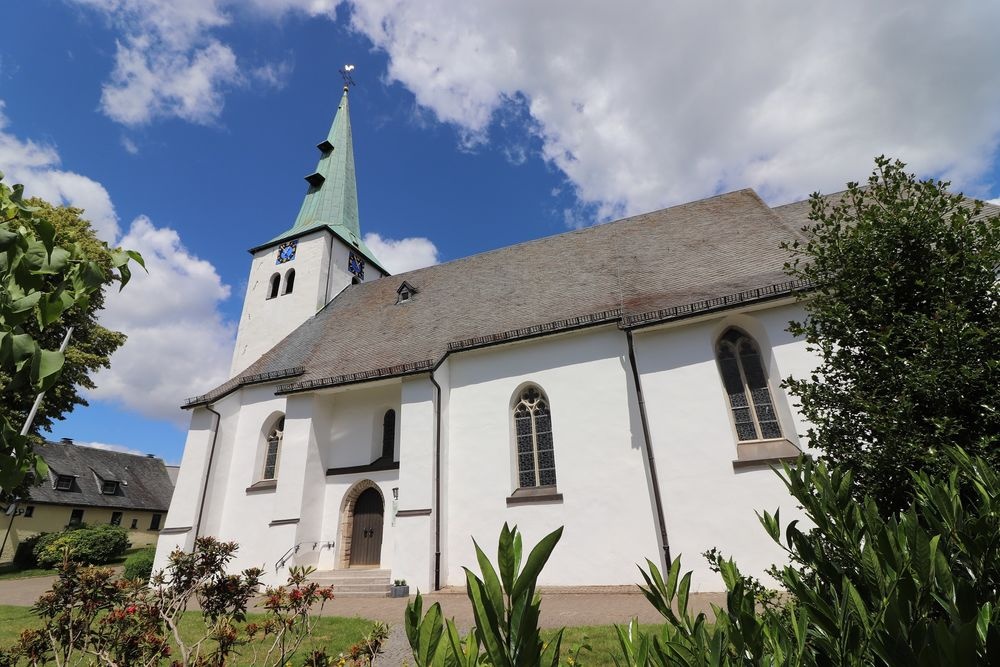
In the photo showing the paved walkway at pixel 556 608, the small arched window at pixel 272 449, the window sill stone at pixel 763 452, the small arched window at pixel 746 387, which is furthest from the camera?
the small arched window at pixel 272 449

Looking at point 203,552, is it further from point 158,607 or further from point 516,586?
point 516,586

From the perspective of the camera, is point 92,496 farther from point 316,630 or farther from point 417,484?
point 316,630

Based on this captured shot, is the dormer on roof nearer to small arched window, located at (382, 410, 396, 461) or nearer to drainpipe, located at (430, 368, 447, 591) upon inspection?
small arched window, located at (382, 410, 396, 461)

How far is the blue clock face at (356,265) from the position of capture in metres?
21.8

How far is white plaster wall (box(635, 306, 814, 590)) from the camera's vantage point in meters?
8.84

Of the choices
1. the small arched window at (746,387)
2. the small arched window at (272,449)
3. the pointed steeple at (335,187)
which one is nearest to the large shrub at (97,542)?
the small arched window at (272,449)

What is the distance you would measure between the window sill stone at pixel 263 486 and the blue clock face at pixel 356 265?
34.7 feet

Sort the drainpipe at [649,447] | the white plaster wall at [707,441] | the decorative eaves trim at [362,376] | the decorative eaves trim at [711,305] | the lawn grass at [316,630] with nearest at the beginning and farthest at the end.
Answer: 1. the lawn grass at [316,630]
2. the white plaster wall at [707,441]
3. the drainpipe at [649,447]
4. the decorative eaves trim at [711,305]
5. the decorative eaves trim at [362,376]

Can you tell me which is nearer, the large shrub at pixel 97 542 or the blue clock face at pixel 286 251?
the large shrub at pixel 97 542

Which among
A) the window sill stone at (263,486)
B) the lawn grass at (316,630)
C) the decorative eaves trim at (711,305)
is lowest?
the lawn grass at (316,630)

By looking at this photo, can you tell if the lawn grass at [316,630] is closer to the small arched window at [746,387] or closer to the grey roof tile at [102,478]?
the small arched window at [746,387]

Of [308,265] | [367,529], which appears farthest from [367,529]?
[308,265]

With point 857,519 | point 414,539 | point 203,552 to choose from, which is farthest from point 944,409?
point 414,539

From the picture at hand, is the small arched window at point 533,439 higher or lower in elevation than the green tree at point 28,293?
higher
